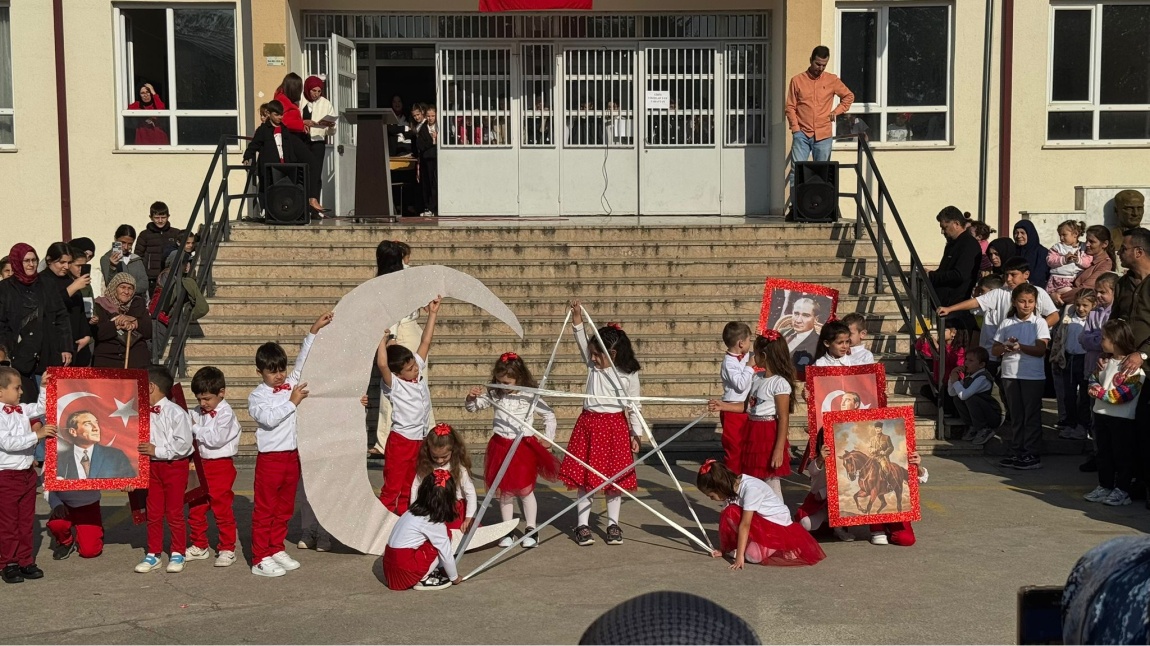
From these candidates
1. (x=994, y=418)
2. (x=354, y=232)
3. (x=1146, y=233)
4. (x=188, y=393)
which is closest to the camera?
(x=1146, y=233)

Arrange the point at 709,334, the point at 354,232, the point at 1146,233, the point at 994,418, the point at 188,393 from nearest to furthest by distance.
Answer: the point at 1146,233, the point at 994,418, the point at 188,393, the point at 709,334, the point at 354,232

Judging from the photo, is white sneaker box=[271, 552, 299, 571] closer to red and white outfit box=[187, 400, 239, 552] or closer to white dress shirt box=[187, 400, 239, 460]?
red and white outfit box=[187, 400, 239, 552]

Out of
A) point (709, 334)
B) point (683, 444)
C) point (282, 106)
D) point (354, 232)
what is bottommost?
point (683, 444)

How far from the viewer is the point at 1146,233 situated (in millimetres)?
9375

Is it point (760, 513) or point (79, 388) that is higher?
point (79, 388)

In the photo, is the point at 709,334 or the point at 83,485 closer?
the point at 83,485

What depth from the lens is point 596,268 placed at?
1280 cm

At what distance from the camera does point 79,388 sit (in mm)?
7781

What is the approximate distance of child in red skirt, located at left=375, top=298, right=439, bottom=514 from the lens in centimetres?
807

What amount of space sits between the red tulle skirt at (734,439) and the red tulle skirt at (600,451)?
0.80m

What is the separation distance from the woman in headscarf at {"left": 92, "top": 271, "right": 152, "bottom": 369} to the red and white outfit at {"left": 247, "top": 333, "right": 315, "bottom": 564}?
12.1 feet

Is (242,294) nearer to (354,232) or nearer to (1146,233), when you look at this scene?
(354,232)

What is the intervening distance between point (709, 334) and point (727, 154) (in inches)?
205

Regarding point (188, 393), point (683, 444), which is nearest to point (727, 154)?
point (683, 444)
